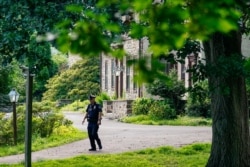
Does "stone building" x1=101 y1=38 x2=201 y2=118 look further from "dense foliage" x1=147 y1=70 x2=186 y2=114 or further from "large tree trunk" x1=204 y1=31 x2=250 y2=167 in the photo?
"large tree trunk" x1=204 y1=31 x2=250 y2=167

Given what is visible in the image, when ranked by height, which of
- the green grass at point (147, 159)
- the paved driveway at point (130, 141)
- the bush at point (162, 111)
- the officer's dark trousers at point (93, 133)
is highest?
the bush at point (162, 111)

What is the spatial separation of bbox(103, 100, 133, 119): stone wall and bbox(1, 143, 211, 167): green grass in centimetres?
1744

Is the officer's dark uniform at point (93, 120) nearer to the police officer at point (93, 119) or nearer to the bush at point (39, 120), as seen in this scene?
the police officer at point (93, 119)

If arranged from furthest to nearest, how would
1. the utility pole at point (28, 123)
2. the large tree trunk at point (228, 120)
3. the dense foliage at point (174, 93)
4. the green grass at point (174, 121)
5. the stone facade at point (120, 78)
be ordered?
the stone facade at point (120, 78)
the dense foliage at point (174, 93)
the green grass at point (174, 121)
the large tree trunk at point (228, 120)
the utility pole at point (28, 123)

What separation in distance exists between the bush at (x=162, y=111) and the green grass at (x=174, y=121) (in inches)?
13.7

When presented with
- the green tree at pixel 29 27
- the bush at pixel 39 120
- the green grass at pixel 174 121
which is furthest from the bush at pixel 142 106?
the green tree at pixel 29 27

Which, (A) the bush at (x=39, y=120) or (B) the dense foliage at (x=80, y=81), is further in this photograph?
(B) the dense foliage at (x=80, y=81)

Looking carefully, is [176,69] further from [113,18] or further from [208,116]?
[113,18]

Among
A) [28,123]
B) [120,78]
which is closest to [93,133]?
[28,123]

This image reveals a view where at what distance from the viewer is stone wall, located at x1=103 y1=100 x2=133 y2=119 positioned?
3466 centimetres

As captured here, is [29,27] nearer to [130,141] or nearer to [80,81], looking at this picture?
[130,141]

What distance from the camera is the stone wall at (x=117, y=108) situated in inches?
1364

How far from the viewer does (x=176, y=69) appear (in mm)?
35000

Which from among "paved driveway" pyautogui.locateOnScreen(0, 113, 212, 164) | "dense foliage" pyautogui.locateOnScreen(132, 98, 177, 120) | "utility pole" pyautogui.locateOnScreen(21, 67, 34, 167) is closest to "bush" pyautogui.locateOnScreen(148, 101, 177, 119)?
"dense foliage" pyautogui.locateOnScreen(132, 98, 177, 120)
